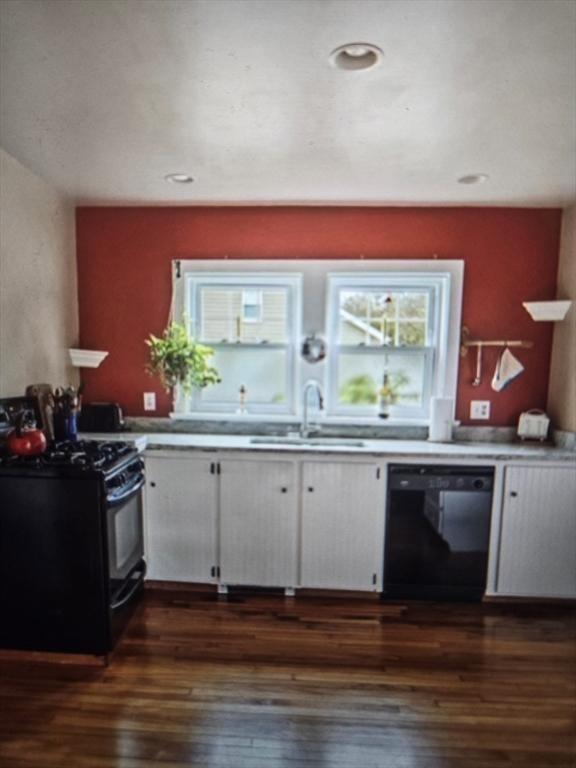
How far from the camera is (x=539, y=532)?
2.56m

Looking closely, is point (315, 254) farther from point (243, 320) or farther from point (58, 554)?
point (58, 554)

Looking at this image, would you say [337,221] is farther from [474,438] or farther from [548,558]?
[548,558]

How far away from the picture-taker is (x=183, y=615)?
2480 millimetres

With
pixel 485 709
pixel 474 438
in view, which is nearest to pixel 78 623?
pixel 485 709

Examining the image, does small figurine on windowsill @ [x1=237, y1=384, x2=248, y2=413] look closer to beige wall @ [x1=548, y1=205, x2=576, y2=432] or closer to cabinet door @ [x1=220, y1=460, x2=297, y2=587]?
cabinet door @ [x1=220, y1=460, x2=297, y2=587]

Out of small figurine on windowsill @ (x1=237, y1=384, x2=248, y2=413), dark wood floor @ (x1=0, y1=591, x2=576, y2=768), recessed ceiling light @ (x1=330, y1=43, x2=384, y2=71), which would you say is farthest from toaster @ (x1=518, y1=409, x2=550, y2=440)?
recessed ceiling light @ (x1=330, y1=43, x2=384, y2=71)

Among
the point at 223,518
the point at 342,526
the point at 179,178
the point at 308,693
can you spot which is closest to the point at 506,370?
the point at 342,526

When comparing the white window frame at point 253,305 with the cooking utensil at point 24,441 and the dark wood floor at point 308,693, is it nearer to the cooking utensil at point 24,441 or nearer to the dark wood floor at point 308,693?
the cooking utensil at point 24,441

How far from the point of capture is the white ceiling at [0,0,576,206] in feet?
4.16

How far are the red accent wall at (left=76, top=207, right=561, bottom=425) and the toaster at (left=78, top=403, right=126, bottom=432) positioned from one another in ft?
0.74

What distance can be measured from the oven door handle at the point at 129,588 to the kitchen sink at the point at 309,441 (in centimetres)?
99

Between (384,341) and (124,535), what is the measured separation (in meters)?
2.10

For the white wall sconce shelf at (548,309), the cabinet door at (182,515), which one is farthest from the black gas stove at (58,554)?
the white wall sconce shelf at (548,309)

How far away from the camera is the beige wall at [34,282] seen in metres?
2.34
